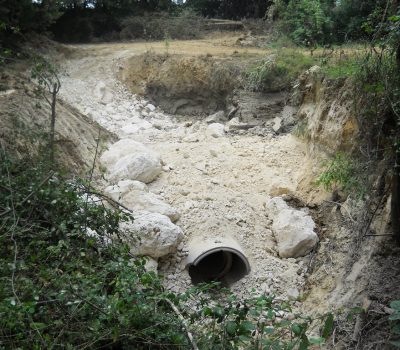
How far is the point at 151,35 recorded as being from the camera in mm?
15320

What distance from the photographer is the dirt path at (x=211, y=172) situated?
579 cm

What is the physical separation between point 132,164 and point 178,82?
17.2ft

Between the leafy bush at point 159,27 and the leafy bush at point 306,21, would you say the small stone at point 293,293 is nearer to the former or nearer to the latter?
the leafy bush at point 306,21

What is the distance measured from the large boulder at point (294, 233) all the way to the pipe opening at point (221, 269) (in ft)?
1.81

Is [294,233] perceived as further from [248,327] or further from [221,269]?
[248,327]

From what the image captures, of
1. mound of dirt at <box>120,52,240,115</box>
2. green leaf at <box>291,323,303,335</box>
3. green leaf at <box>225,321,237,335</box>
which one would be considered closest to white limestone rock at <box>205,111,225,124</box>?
mound of dirt at <box>120,52,240,115</box>

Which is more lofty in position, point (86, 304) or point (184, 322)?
point (86, 304)

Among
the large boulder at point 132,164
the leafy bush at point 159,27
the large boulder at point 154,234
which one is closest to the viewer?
the large boulder at point 154,234

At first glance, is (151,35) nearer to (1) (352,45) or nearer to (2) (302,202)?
(1) (352,45)

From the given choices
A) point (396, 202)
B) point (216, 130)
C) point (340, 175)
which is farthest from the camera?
point (216, 130)

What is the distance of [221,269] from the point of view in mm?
6270

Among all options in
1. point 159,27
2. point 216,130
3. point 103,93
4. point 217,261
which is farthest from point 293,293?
point 159,27

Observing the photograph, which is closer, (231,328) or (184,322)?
(231,328)

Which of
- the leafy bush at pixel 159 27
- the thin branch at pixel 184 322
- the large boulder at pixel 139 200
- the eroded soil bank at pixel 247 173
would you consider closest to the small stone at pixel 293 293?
the eroded soil bank at pixel 247 173
